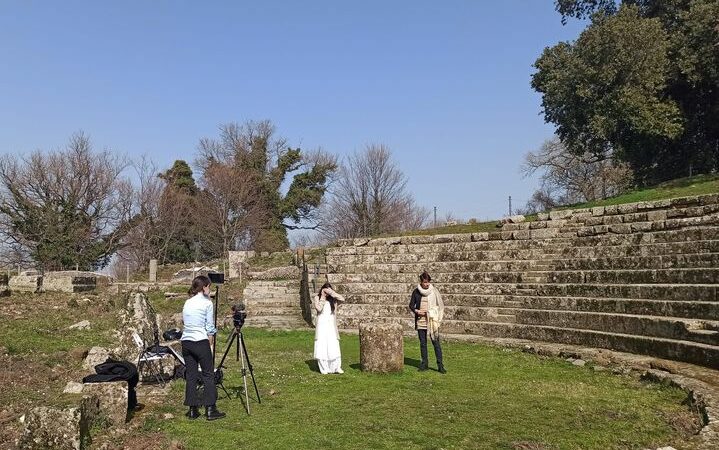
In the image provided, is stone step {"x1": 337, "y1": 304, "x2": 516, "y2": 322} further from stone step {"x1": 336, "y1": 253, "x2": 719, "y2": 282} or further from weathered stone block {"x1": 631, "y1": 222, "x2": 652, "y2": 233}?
weathered stone block {"x1": 631, "y1": 222, "x2": 652, "y2": 233}

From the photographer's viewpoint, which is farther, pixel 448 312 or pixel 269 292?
pixel 269 292

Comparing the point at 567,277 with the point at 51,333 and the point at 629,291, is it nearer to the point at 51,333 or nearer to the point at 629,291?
the point at 629,291

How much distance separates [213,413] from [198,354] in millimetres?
702

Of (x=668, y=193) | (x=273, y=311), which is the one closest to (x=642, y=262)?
(x=668, y=193)

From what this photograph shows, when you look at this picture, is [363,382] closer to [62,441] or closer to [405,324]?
[62,441]

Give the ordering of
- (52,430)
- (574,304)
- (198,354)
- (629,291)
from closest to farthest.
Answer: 1. (52,430)
2. (198,354)
3. (629,291)
4. (574,304)

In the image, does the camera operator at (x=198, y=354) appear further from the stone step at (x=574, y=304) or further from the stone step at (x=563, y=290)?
the stone step at (x=563, y=290)

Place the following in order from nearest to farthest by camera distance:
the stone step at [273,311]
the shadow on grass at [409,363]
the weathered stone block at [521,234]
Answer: the shadow on grass at [409,363] → the weathered stone block at [521,234] → the stone step at [273,311]

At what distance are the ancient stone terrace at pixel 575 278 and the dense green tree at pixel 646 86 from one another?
28.6 feet

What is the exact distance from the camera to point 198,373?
6727mm

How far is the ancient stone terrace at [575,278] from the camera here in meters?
9.69

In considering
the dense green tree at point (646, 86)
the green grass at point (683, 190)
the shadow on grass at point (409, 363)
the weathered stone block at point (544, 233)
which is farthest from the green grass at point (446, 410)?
A: the dense green tree at point (646, 86)

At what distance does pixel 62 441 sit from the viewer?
514cm

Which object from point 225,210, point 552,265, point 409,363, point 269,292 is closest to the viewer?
point 409,363
